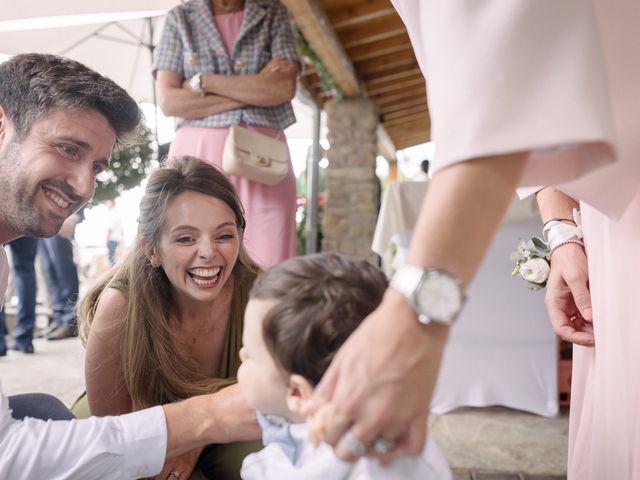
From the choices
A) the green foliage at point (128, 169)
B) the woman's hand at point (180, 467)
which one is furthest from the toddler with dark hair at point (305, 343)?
the green foliage at point (128, 169)

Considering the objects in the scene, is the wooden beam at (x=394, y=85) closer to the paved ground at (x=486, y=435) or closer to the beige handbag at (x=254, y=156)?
the paved ground at (x=486, y=435)

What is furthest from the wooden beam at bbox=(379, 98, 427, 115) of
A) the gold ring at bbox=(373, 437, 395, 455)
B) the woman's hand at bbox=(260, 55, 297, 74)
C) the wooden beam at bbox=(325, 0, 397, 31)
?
the gold ring at bbox=(373, 437, 395, 455)

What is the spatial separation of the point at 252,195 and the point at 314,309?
1421 millimetres

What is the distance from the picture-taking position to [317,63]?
5.88 metres

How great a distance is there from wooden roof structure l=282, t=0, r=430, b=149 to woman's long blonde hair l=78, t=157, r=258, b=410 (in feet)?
10.4

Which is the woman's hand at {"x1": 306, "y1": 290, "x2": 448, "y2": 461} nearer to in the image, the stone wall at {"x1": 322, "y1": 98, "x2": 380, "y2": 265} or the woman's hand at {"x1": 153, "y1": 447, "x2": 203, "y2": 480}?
the woman's hand at {"x1": 153, "y1": 447, "x2": 203, "y2": 480}

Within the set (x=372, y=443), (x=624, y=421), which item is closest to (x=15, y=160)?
(x=372, y=443)

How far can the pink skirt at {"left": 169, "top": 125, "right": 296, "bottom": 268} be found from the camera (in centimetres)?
210

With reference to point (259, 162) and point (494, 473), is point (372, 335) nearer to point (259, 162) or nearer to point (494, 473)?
point (259, 162)

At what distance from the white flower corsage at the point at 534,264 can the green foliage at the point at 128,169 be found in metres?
1.03

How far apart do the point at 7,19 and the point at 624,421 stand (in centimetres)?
364

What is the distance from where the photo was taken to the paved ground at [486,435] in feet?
7.46

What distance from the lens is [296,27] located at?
496 cm

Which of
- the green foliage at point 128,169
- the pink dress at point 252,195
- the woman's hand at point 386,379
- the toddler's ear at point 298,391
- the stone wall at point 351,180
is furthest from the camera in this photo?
the stone wall at point 351,180
